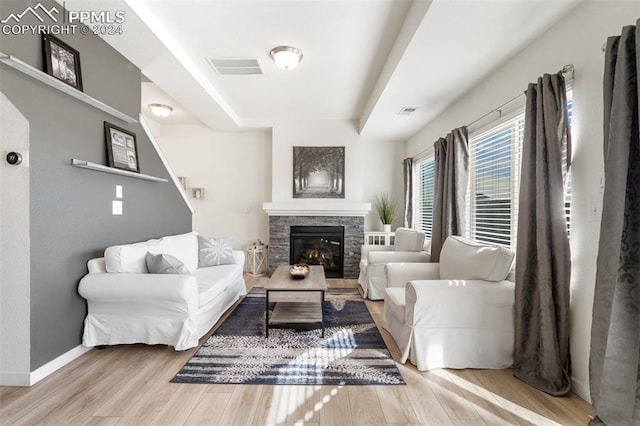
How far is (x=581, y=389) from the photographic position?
184 cm

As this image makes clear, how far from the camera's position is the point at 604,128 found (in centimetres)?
159

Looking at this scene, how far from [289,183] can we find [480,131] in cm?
311

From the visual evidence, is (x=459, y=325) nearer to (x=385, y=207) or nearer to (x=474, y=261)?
(x=474, y=261)

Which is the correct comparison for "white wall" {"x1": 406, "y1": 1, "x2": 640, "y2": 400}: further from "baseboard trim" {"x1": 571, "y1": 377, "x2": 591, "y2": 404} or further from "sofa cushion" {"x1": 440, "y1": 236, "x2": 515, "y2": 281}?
"sofa cushion" {"x1": 440, "y1": 236, "x2": 515, "y2": 281}

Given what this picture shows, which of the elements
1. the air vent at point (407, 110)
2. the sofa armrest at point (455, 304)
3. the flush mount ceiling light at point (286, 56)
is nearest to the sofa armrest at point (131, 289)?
the sofa armrest at point (455, 304)

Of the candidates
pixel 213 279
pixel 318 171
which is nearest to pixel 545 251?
pixel 213 279

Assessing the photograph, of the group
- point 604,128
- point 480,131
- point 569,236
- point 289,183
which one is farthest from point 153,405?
point 289,183

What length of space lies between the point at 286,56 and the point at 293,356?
271cm

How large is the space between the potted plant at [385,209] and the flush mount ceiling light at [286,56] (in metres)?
3.11

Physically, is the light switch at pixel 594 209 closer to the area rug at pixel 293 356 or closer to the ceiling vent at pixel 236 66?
the area rug at pixel 293 356

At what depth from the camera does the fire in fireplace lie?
17.0 ft

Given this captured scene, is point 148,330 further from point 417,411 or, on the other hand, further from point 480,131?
point 480,131

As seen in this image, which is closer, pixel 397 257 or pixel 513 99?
pixel 513 99

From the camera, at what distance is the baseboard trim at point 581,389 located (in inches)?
70.5
